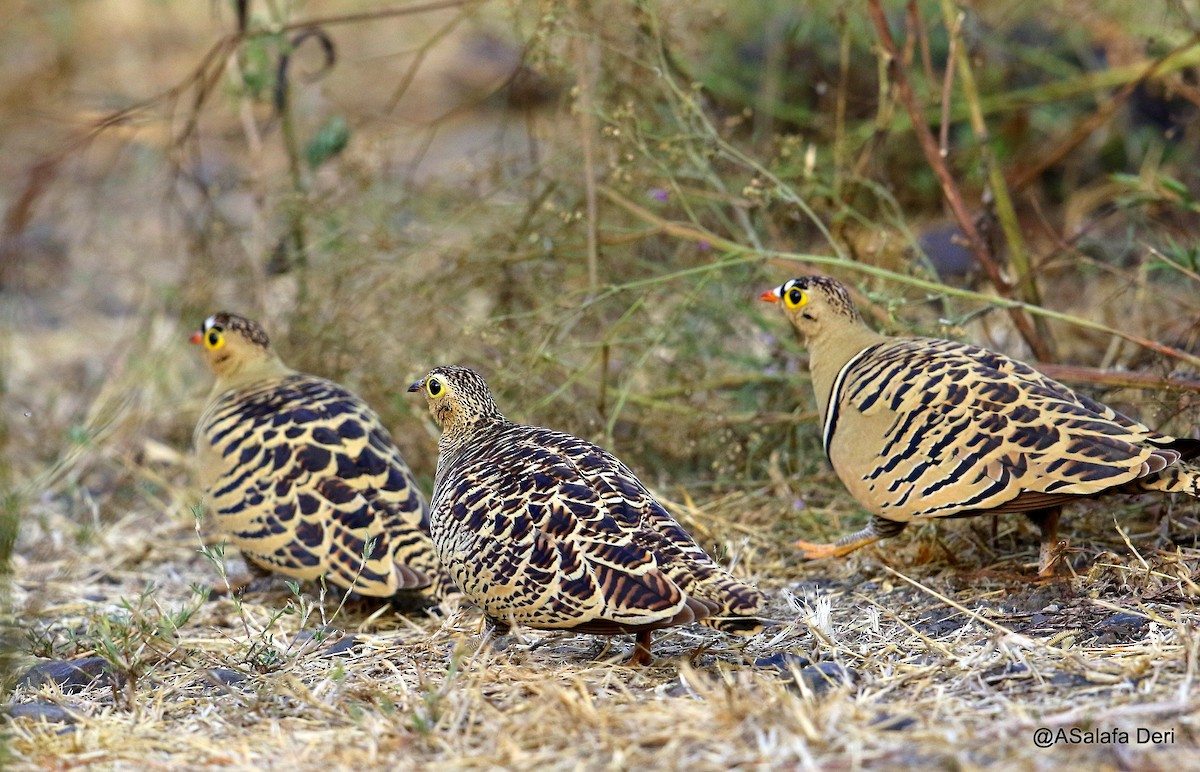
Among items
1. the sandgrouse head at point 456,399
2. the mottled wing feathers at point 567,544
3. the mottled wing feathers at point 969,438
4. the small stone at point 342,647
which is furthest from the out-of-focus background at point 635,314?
the sandgrouse head at point 456,399

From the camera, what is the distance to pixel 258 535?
4676mm

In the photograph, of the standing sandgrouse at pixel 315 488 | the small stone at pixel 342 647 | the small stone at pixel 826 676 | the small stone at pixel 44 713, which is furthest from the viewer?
the standing sandgrouse at pixel 315 488

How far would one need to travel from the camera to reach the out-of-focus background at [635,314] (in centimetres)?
350

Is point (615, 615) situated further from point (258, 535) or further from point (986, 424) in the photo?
point (258, 535)

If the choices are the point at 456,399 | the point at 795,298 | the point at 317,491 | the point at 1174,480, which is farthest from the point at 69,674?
the point at 1174,480

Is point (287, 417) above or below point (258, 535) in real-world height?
above

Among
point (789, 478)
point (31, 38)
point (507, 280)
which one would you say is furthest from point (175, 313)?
point (31, 38)

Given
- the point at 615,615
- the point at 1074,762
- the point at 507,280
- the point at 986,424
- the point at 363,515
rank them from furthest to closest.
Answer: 1. the point at 507,280
2. the point at 363,515
3. the point at 986,424
4. the point at 615,615
5. the point at 1074,762

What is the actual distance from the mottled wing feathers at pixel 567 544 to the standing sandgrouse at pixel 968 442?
899 millimetres

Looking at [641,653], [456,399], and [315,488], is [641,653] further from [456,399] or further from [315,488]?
[315,488]

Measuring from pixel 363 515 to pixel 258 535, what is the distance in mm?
437

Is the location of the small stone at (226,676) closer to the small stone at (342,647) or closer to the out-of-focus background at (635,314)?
the out-of-focus background at (635,314)

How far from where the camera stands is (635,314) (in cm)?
573

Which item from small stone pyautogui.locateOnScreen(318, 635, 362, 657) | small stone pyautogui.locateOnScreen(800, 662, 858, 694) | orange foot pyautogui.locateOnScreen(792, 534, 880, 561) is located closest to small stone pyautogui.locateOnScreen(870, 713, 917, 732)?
small stone pyautogui.locateOnScreen(800, 662, 858, 694)
